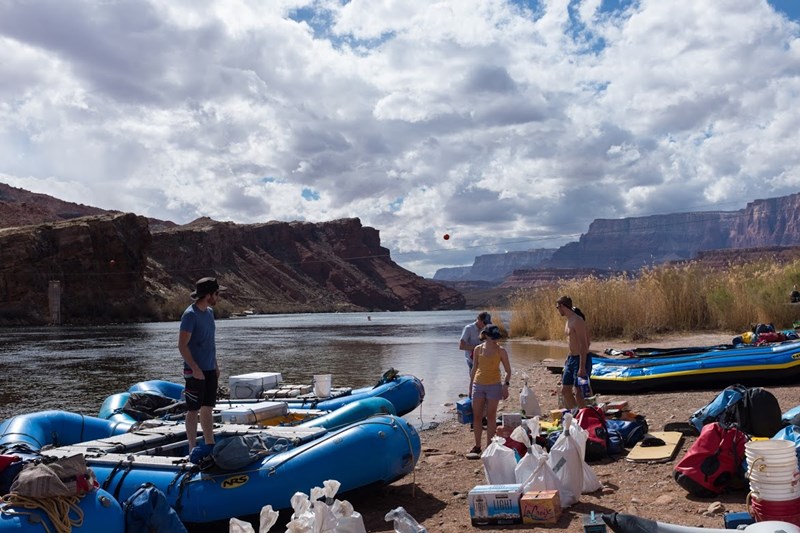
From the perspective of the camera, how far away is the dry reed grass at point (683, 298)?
19.8m

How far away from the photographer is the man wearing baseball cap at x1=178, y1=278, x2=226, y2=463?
271 inches

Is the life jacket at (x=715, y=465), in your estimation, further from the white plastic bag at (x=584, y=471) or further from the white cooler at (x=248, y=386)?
the white cooler at (x=248, y=386)

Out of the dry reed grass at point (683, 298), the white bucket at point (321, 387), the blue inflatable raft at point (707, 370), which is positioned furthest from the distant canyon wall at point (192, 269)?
the blue inflatable raft at point (707, 370)

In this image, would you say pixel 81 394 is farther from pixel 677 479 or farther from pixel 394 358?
pixel 677 479

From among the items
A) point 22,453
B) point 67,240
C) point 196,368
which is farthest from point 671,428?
point 67,240

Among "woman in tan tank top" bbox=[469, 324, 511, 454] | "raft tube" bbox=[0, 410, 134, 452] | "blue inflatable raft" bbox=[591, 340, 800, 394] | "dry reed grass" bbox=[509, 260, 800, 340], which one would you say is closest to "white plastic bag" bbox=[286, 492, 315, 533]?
"woman in tan tank top" bbox=[469, 324, 511, 454]

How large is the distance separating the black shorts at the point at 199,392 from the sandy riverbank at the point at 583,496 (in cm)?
169

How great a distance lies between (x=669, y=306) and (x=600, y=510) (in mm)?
16488

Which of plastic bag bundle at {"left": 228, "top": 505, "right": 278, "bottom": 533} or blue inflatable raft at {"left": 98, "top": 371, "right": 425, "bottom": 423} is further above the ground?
plastic bag bundle at {"left": 228, "top": 505, "right": 278, "bottom": 533}

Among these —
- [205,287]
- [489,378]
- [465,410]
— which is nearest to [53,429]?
[205,287]

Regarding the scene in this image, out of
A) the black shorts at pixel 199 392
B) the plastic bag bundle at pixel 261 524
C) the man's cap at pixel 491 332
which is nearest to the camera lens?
the plastic bag bundle at pixel 261 524

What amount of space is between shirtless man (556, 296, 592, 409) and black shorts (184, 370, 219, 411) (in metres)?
4.10

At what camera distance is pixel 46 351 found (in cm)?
2983

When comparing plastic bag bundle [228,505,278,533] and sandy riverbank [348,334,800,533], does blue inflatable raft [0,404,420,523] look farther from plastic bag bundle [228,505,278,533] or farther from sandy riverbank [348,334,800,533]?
plastic bag bundle [228,505,278,533]
